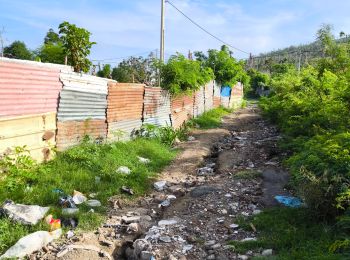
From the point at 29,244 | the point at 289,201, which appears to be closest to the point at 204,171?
the point at 289,201

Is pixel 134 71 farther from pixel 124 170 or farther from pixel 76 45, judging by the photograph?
pixel 124 170

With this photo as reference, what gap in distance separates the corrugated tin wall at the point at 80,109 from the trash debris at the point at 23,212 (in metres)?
2.21

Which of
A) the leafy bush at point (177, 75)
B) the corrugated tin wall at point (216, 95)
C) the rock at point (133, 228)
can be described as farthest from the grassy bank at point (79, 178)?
the corrugated tin wall at point (216, 95)

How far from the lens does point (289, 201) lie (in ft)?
17.5

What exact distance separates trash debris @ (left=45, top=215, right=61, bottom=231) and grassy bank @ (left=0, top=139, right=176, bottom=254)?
0.27 ft

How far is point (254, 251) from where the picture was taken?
13.1ft

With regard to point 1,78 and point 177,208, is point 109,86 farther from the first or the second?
point 177,208

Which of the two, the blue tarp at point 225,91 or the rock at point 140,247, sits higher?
the blue tarp at point 225,91

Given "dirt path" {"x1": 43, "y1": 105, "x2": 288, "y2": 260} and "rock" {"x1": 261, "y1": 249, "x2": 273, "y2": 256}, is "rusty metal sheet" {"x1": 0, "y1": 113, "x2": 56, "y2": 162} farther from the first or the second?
"rock" {"x1": 261, "y1": 249, "x2": 273, "y2": 256}

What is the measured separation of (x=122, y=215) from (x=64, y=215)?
32.5 inches

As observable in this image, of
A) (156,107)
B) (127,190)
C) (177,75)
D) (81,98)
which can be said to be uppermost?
(177,75)

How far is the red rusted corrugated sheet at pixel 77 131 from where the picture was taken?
6.67 meters

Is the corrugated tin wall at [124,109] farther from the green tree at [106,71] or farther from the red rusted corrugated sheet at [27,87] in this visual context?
the green tree at [106,71]

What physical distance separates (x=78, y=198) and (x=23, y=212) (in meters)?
1.06
